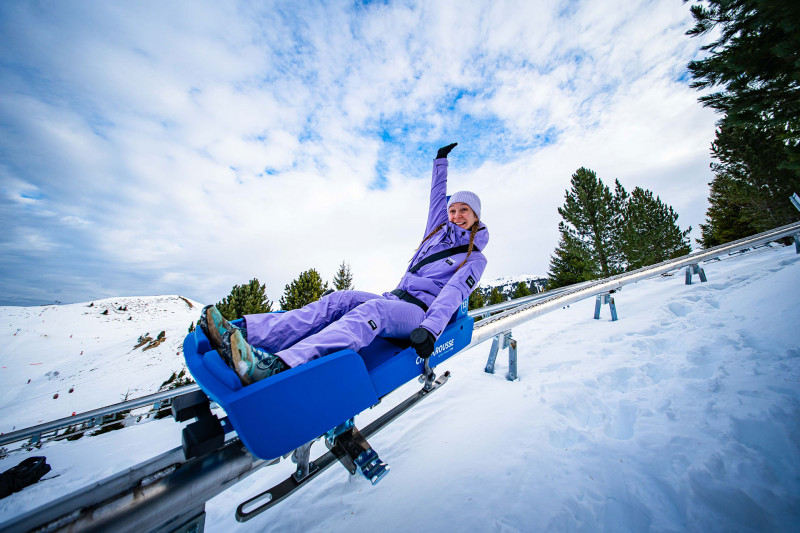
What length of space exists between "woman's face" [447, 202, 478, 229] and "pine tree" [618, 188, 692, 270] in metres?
19.4

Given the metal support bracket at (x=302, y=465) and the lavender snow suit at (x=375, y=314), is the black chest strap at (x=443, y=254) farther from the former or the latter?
the metal support bracket at (x=302, y=465)

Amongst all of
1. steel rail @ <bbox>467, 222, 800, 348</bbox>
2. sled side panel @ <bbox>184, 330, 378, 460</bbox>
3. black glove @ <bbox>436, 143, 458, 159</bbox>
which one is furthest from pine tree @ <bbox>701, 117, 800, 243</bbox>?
sled side panel @ <bbox>184, 330, 378, 460</bbox>

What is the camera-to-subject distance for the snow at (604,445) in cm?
126

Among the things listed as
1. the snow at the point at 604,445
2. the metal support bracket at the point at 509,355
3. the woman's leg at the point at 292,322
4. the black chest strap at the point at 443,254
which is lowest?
the snow at the point at 604,445

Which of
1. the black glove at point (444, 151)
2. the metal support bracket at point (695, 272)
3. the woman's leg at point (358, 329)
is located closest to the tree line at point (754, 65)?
the metal support bracket at point (695, 272)

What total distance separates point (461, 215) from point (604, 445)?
206 cm

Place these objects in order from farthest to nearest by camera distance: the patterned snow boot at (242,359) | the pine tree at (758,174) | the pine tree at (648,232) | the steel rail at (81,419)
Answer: the pine tree at (648,232), the pine tree at (758,174), the steel rail at (81,419), the patterned snow boot at (242,359)

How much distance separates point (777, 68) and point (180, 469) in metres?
10.4

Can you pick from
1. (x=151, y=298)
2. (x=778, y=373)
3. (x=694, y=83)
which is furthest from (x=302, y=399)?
(x=151, y=298)

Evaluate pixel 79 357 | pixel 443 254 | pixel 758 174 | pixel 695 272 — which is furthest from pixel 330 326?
pixel 79 357

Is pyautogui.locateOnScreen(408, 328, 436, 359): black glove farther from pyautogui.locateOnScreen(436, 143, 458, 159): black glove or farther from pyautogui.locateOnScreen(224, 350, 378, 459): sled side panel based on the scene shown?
pyautogui.locateOnScreen(436, 143, 458, 159): black glove

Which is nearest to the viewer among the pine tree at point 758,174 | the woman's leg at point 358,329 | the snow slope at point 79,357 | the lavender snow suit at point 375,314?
the woman's leg at point 358,329

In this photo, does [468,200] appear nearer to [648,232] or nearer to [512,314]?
[512,314]

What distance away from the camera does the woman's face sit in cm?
266
